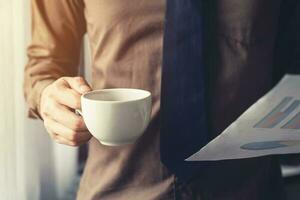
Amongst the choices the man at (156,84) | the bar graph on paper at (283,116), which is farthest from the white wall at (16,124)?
the bar graph on paper at (283,116)

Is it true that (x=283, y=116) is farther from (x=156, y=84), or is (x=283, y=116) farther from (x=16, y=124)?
(x=16, y=124)

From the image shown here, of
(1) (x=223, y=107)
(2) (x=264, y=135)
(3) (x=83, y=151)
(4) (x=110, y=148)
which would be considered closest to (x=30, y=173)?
(3) (x=83, y=151)

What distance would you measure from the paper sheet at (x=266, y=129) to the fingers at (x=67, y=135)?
16cm

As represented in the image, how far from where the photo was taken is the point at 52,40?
2.48ft

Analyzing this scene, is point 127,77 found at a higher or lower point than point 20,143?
higher

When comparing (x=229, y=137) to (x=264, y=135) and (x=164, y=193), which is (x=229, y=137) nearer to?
(x=264, y=135)

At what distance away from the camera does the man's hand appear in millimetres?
595

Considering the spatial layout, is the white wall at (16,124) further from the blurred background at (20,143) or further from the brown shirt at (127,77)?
the brown shirt at (127,77)

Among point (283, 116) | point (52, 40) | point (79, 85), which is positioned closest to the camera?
point (283, 116)

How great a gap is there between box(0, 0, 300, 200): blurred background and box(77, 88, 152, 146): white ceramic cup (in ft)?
1.63

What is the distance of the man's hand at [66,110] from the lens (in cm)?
59

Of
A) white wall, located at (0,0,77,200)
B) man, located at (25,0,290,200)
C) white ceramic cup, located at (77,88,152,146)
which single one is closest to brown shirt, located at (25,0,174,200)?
man, located at (25,0,290,200)

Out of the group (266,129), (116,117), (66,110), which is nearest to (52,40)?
(66,110)

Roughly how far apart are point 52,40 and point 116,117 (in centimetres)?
31
